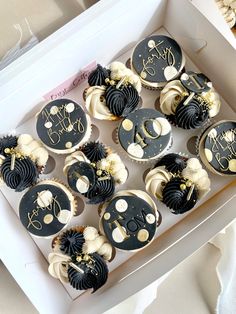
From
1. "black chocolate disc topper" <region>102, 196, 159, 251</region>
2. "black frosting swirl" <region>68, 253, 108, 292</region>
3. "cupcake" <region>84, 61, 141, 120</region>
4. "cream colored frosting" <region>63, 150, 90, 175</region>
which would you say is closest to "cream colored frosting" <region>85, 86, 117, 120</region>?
"cupcake" <region>84, 61, 141, 120</region>

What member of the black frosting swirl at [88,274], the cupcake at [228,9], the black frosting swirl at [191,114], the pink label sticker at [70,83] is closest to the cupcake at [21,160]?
the pink label sticker at [70,83]

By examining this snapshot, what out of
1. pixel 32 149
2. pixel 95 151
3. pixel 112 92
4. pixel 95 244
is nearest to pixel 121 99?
pixel 112 92

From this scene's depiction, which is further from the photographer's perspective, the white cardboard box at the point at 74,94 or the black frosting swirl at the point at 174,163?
the black frosting swirl at the point at 174,163

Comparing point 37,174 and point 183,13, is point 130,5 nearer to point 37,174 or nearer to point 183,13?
point 183,13

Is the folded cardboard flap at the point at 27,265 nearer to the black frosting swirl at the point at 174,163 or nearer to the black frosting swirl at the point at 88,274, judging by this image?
the black frosting swirl at the point at 88,274

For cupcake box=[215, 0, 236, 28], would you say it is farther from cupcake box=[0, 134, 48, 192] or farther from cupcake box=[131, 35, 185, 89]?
cupcake box=[0, 134, 48, 192]

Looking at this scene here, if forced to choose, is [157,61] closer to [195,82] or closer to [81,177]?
[195,82]
